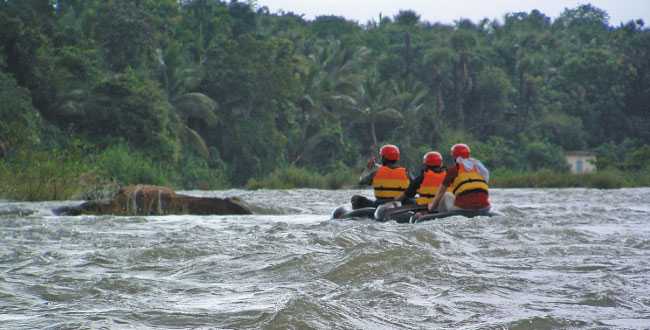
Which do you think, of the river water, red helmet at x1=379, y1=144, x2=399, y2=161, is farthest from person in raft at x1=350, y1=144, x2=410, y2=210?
the river water

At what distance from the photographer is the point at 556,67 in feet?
184

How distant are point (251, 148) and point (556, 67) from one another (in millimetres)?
23198

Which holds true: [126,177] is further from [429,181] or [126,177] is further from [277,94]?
[429,181]

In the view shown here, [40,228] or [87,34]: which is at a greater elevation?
[87,34]

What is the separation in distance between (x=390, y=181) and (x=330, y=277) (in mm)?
6096

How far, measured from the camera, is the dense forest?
100ft

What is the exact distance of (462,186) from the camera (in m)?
11.4

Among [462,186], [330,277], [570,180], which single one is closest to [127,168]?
[570,180]

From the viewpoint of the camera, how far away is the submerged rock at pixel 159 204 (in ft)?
49.8

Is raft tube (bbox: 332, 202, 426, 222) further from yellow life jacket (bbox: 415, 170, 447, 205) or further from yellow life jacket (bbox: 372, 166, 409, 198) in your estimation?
yellow life jacket (bbox: 372, 166, 409, 198)

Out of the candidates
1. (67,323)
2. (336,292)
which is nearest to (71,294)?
(67,323)

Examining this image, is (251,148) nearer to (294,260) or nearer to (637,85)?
(637,85)

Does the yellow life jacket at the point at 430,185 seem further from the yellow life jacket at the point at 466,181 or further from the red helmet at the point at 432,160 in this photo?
the yellow life jacket at the point at 466,181

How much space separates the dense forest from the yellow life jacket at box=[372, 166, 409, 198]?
7.84 metres
